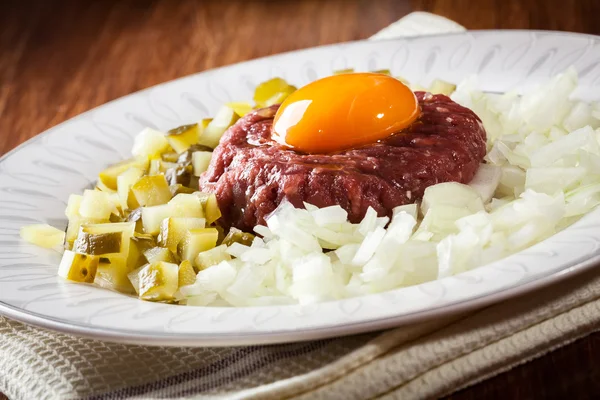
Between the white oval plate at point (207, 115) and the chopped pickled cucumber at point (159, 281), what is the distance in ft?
0.35

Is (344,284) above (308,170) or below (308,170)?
below

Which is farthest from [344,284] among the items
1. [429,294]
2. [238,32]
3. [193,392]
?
[238,32]

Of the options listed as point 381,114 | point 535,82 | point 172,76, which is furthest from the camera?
point 172,76

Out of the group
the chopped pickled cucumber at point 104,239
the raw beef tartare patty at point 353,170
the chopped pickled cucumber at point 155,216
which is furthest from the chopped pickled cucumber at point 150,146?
the chopped pickled cucumber at point 104,239

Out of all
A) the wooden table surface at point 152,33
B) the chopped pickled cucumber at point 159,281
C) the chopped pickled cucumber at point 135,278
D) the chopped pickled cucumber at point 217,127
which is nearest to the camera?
the chopped pickled cucumber at point 159,281

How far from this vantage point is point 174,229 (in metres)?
4.16

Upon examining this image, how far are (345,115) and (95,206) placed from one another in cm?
141

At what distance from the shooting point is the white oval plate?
311 centimetres

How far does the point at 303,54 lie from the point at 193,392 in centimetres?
414

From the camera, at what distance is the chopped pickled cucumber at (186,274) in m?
3.87

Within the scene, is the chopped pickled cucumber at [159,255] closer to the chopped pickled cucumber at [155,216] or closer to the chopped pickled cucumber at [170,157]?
the chopped pickled cucumber at [155,216]

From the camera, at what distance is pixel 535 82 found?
5750 mm

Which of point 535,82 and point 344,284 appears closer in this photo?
point 344,284

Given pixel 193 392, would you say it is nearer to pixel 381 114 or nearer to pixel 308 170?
pixel 308 170
